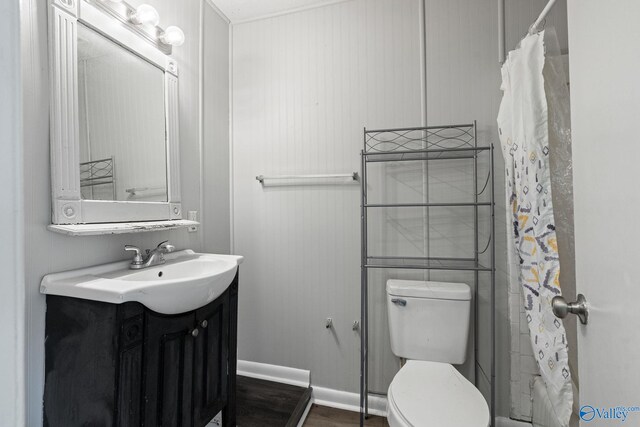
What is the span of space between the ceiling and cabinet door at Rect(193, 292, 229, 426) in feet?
5.82

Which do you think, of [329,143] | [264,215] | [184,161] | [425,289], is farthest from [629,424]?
[184,161]

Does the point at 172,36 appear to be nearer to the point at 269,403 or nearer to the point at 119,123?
the point at 119,123

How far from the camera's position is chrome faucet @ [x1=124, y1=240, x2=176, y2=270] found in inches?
44.6

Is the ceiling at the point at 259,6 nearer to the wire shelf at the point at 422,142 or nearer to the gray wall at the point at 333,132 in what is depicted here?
the gray wall at the point at 333,132

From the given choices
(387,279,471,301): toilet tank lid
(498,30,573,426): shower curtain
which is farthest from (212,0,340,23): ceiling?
(387,279,471,301): toilet tank lid

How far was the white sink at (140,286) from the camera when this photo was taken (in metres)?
0.80

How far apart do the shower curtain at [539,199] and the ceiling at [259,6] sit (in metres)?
1.22

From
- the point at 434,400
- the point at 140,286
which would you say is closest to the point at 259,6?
the point at 140,286

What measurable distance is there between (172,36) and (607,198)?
1.75 meters

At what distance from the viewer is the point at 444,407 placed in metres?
1.04

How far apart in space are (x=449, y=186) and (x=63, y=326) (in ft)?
5.84

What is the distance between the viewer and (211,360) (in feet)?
3.74

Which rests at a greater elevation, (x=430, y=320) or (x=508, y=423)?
(x=430, y=320)

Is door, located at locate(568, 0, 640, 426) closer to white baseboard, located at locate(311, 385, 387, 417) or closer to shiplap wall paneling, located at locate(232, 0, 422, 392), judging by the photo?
shiplap wall paneling, located at locate(232, 0, 422, 392)
